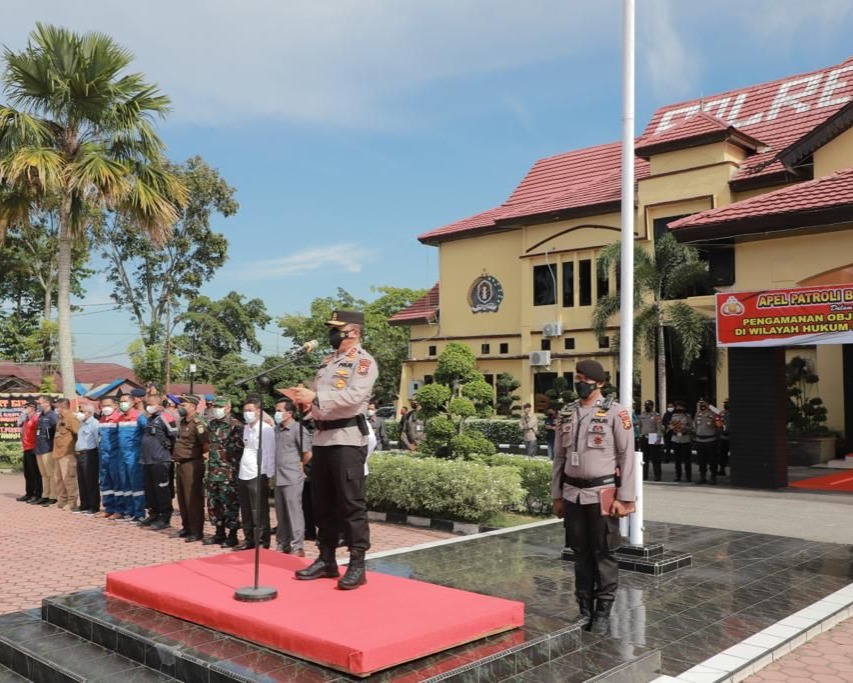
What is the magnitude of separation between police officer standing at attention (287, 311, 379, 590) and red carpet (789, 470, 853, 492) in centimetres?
1176

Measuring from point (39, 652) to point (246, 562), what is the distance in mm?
1653

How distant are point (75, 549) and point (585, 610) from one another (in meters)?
6.65

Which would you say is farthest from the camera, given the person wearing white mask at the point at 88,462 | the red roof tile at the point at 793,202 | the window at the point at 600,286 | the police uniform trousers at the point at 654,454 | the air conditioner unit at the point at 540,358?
the air conditioner unit at the point at 540,358

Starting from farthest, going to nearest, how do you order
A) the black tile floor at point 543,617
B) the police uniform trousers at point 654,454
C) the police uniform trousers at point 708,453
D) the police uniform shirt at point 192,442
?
the police uniform trousers at point 654,454 < the police uniform trousers at point 708,453 < the police uniform shirt at point 192,442 < the black tile floor at point 543,617

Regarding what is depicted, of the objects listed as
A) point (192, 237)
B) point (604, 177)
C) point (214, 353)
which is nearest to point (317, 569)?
point (604, 177)

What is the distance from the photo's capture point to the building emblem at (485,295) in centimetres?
2814

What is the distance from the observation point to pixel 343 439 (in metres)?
5.40

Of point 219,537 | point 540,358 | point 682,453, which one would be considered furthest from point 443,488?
point 540,358

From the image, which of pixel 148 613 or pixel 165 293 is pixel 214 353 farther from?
pixel 148 613

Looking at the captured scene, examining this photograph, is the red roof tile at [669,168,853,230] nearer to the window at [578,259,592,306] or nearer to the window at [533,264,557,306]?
the window at [578,259,592,306]

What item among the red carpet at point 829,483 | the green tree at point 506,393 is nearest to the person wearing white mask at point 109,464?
the red carpet at point 829,483

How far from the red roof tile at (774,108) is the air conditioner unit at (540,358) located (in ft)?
25.8

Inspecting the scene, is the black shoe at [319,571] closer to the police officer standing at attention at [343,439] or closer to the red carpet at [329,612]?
the red carpet at [329,612]

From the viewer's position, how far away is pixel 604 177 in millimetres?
26797
